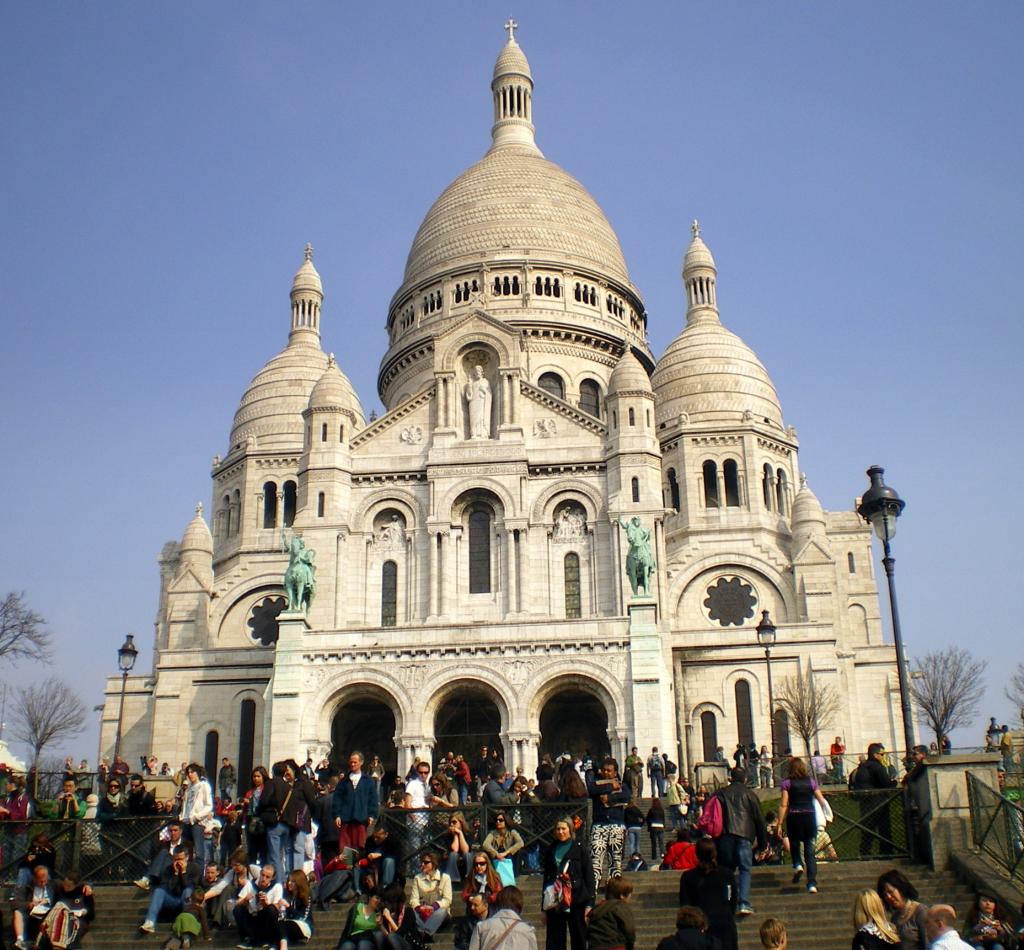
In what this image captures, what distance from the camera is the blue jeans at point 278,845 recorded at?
19.1m

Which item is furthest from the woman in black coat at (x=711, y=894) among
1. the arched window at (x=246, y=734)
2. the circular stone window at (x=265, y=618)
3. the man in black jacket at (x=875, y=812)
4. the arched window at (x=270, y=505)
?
the arched window at (x=270, y=505)

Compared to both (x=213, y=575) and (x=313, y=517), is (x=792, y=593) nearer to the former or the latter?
(x=313, y=517)

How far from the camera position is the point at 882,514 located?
21891mm

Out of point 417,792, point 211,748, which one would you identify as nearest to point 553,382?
point 211,748

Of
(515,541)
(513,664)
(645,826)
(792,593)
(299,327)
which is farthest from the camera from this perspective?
(299,327)

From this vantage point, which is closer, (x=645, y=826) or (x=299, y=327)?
(x=645, y=826)

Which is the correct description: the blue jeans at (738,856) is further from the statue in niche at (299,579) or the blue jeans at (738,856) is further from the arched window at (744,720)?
the arched window at (744,720)

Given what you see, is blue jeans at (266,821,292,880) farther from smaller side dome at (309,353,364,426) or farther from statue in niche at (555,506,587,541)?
smaller side dome at (309,353,364,426)

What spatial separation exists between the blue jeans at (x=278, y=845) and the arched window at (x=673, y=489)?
Answer: 38.6 meters

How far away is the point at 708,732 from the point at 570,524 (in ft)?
29.1

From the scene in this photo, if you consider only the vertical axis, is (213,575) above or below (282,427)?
below

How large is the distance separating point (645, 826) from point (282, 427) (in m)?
35.8

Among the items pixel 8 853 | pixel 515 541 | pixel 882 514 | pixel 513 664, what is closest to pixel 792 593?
pixel 515 541

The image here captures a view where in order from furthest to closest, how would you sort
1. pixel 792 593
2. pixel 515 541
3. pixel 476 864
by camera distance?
pixel 792 593 → pixel 515 541 → pixel 476 864
